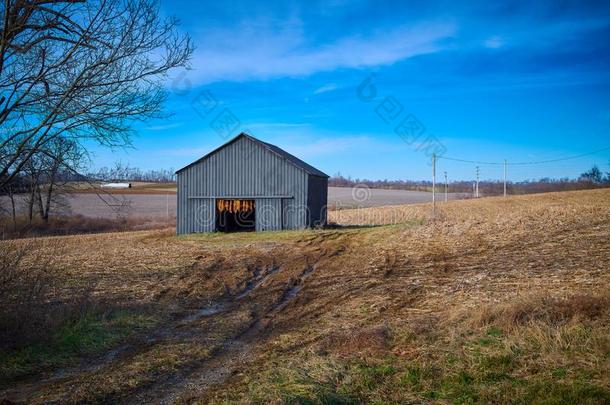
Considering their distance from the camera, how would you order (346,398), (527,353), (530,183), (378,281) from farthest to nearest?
(530,183)
(378,281)
(527,353)
(346,398)

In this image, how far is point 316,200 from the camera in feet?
90.3

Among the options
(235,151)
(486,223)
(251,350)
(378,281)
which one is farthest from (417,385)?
(235,151)

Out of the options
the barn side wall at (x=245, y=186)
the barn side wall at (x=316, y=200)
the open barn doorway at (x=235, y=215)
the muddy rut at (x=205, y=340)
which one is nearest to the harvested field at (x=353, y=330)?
the muddy rut at (x=205, y=340)

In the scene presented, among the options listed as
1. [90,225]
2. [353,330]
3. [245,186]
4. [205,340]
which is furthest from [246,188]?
[90,225]

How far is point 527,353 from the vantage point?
18.9 ft

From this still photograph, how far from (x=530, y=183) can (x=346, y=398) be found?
110 metres

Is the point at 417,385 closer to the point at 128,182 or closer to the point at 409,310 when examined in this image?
the point at 409,310

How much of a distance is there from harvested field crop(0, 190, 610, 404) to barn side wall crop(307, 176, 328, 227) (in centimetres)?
1039

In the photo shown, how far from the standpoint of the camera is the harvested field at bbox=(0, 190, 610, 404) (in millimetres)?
5219

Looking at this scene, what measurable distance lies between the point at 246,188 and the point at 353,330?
18697 mm

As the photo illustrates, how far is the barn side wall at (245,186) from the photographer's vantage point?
25375 millimetres

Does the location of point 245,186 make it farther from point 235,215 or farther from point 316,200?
point 316,200

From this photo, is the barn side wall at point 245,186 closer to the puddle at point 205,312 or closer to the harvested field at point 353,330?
the harvested field at point 353,330

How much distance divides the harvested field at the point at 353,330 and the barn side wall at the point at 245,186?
31.1 feet
